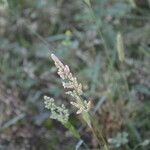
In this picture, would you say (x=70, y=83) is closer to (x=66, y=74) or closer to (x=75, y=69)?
(x=66, y=74)

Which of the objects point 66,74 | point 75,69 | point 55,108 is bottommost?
point 75,69

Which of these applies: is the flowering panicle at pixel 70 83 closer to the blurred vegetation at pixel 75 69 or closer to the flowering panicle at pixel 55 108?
the flowering panicle at pixel 55 108

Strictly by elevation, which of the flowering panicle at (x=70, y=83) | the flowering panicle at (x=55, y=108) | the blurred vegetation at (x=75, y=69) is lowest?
the blurred vegetation at (x=75, y=69)

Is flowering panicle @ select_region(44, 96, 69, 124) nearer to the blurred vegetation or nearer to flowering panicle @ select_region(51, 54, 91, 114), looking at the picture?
flowering panicle @ select_region(51, 54, 91, 114)

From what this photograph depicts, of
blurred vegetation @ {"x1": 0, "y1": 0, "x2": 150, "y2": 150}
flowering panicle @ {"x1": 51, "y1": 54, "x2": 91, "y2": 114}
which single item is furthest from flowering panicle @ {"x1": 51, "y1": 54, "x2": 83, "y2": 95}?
blurred vegetation @ {"x1": 0, "y1": 0, "x2": 150, "y2": 150}

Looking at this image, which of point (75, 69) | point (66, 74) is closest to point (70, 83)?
point (66, 74)

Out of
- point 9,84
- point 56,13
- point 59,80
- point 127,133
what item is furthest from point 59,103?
point 56,13

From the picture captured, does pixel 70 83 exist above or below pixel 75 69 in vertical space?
above

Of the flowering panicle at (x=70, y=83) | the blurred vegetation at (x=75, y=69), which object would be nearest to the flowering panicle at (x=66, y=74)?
the flowering panicle at (x=70, y=83)
